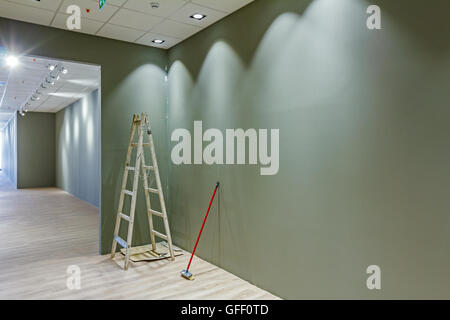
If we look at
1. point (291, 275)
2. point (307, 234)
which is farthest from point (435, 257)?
point (291, 275)

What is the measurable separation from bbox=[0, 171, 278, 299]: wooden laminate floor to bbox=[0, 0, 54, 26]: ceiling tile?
9.23 feet

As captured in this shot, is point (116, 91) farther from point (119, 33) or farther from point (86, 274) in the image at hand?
point (86, 274)

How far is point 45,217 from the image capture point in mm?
6852

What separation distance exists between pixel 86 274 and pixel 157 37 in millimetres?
3016

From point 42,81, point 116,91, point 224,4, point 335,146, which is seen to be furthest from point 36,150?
point 335,146

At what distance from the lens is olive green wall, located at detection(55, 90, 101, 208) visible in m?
8.57

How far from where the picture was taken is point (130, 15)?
11.9 feet

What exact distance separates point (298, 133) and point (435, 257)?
1.36 m

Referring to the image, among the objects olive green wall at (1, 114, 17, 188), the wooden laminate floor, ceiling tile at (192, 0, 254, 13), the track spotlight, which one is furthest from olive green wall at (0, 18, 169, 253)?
olive green wall at (1, 114, 17, 188)

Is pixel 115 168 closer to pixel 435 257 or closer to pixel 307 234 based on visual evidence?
pixel 307 234

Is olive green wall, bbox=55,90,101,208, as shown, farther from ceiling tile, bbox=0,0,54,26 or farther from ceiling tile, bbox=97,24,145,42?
ceiling tile, bbox=0,0,54,26

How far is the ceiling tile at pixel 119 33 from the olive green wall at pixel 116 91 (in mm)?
118

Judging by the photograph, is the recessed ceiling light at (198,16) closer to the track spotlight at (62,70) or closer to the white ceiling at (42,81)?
the white ceiling at (42,81)

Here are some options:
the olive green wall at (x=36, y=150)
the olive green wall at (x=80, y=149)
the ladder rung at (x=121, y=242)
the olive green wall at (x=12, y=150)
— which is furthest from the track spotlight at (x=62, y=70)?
the olive green wall at (x=12, y=150)
